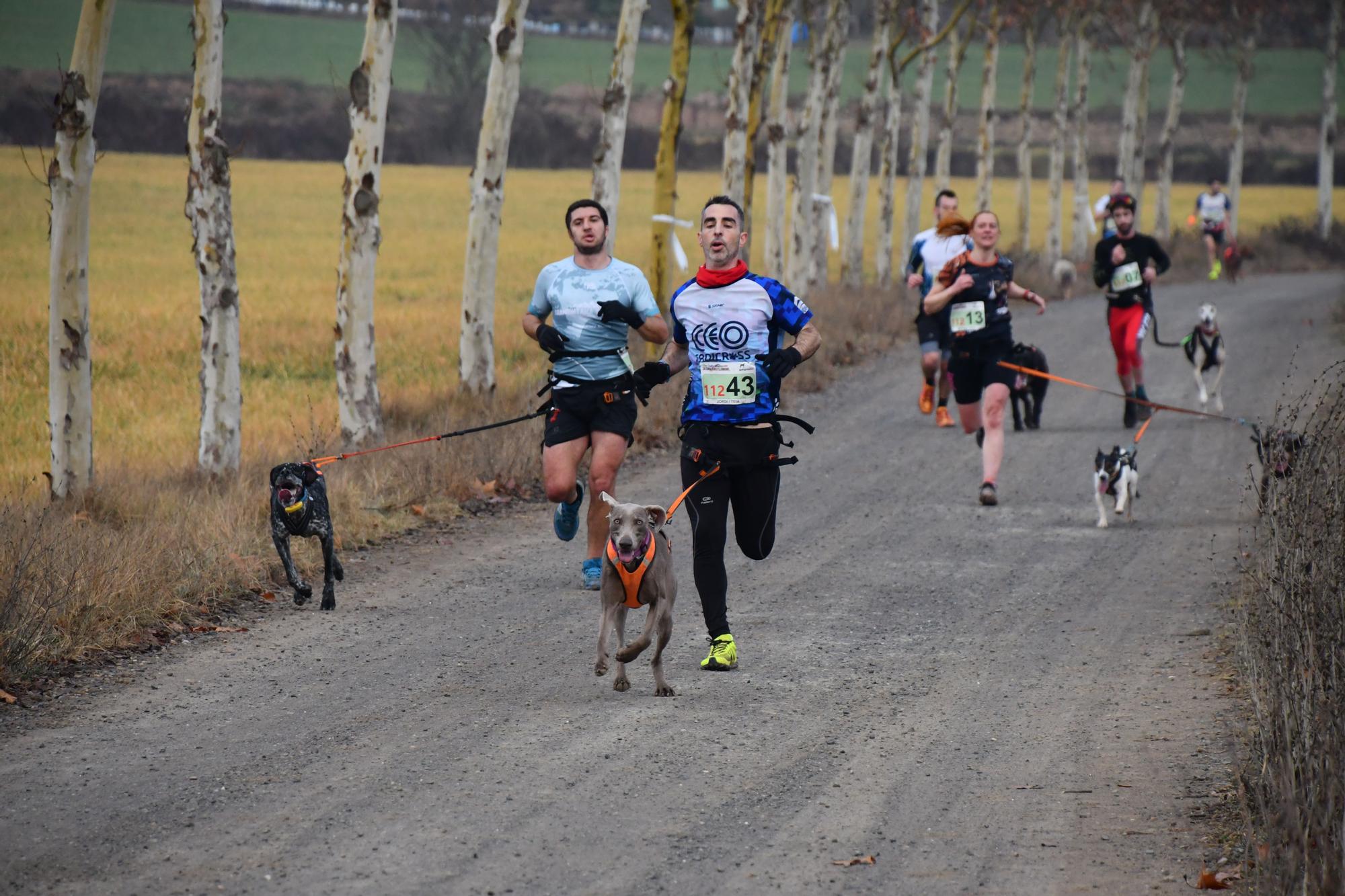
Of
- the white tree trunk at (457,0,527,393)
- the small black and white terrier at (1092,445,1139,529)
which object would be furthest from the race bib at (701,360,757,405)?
the white tree trunk at (457,0,527,393)

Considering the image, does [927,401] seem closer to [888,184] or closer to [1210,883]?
[1210,883]

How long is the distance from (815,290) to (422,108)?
55.5m

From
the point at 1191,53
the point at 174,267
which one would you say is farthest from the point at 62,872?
the point at 1191,53

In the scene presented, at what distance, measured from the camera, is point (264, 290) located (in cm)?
3388

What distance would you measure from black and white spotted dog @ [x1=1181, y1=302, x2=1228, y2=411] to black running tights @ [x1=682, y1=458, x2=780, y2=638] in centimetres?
1173

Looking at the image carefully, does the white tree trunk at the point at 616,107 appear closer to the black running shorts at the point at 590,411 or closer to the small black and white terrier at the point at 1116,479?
the small black and white terrier at the point at 1116,479

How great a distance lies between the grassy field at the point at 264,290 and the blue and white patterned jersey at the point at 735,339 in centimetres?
518

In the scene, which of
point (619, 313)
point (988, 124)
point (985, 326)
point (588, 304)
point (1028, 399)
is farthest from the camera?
point (988, 124)

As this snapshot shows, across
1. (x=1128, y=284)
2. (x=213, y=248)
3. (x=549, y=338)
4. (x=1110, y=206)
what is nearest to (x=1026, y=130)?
(x=1128, y=284)

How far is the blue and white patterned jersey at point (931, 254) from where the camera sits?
16.5 m

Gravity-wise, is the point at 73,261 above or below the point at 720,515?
above

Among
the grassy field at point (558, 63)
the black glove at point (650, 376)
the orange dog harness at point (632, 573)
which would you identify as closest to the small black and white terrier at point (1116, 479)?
the black glove at point (650, 376)

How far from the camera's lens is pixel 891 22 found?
32281 millimetres

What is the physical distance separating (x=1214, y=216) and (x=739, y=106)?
2047 cm
